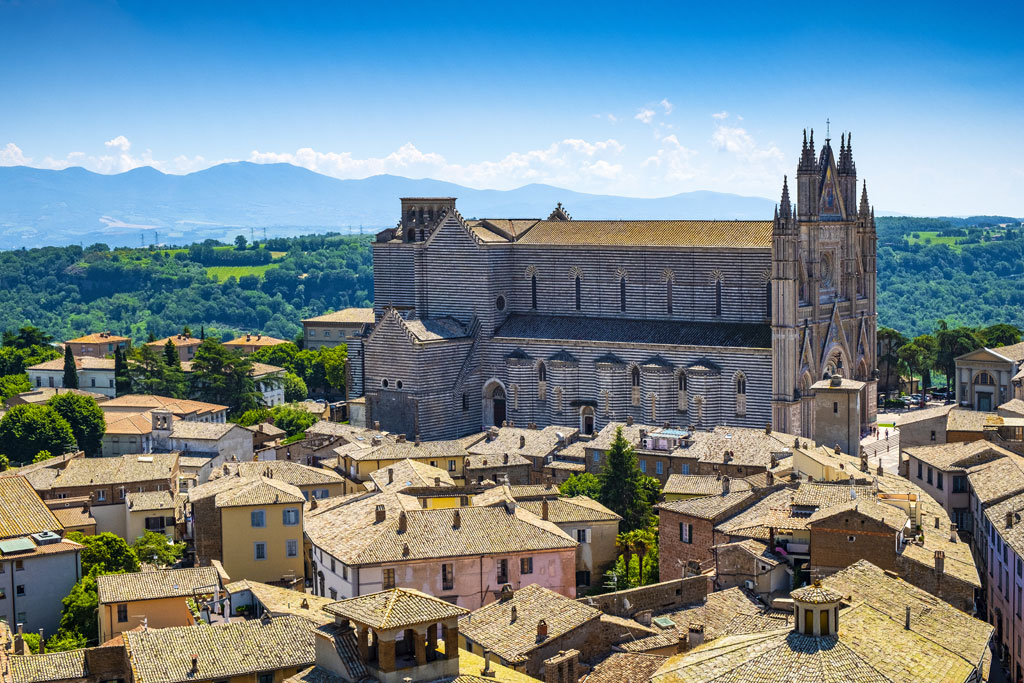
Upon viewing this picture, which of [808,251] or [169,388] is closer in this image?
[808,251]

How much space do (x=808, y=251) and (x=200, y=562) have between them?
33.9m

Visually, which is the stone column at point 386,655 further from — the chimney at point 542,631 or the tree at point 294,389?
the tree at point 294,389

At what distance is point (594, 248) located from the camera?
7488 cm

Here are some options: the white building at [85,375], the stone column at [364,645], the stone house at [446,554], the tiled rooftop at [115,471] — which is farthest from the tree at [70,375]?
the stone column at [364,645]

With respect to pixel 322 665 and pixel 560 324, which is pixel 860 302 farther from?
pixel 322 665

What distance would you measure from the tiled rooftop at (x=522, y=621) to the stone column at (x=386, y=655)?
6731mm

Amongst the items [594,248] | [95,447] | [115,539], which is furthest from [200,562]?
[594,248]

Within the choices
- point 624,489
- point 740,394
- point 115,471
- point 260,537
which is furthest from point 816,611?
point 740,394

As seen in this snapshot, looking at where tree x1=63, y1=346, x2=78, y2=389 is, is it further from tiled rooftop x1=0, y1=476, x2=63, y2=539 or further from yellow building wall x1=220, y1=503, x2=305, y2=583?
yellow building wall x1=220, y1=503, x2=305, y2=583

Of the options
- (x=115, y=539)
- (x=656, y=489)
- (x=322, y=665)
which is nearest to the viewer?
(x=322, y=665)

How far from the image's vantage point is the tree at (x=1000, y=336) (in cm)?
9426

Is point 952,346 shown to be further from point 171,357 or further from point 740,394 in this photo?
point 171,357

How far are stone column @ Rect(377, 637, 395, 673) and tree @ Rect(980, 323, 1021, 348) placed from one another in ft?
240

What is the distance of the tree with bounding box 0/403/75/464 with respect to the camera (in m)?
70.3
